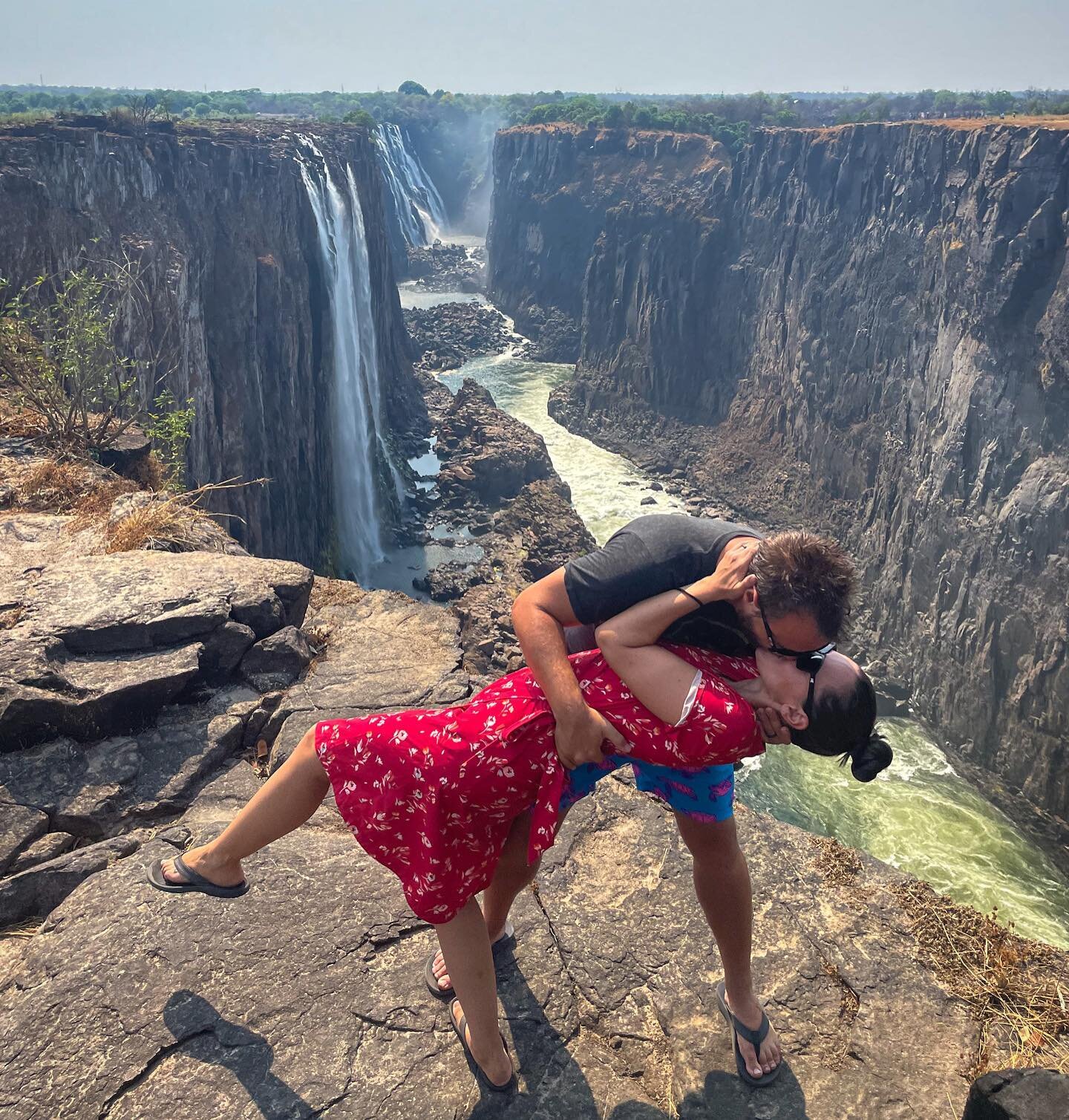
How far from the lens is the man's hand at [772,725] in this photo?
3.03 metres

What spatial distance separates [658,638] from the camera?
3.12 metres

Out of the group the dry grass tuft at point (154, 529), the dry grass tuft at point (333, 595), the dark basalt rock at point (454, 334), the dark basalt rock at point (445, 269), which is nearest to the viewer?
the dry grass tuft at point (154, 529)

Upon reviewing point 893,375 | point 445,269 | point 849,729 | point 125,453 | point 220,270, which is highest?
point 849,729

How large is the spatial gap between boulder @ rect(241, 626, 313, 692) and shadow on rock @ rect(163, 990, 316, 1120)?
301 cm

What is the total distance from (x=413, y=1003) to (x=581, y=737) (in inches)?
71.3

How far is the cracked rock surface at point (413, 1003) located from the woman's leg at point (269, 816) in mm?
500

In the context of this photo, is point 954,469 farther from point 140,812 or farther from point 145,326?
point 140,812

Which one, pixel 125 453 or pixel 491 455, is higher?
pixel 125 453

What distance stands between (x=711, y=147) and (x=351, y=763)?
70245 mm

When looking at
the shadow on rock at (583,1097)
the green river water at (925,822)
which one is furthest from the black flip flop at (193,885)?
the green river water at (925,822)

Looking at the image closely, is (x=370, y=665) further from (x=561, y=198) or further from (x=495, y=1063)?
(x=561, y=198)

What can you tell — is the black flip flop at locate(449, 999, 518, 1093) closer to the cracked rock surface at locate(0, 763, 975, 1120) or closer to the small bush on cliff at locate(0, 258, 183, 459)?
the cracked rock surface at locate(0, 763, 975, 1120)

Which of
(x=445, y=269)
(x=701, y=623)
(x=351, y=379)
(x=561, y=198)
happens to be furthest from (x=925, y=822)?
(x=445, y=269)

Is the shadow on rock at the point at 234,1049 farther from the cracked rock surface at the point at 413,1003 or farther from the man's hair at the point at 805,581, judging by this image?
the man's hair at the point at 805,581
